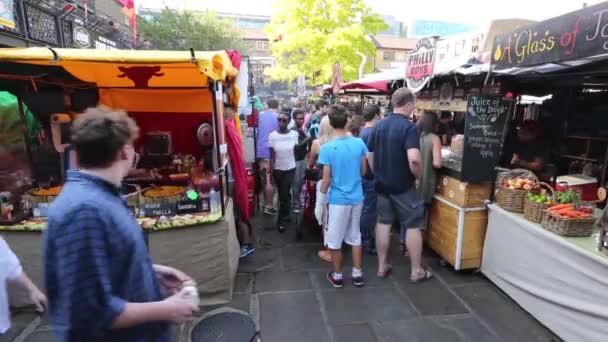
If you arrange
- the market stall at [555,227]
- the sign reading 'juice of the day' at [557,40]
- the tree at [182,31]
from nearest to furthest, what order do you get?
the sign reading 'juice of the day' at [557,40] → the market stall at [555,227] → the tree at [182,31]

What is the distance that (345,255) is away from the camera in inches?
179

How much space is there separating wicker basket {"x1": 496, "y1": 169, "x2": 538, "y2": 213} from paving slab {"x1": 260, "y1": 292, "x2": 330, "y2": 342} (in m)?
2.10

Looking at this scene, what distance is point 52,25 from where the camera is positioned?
7996mm

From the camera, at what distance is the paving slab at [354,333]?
2924 millimetres

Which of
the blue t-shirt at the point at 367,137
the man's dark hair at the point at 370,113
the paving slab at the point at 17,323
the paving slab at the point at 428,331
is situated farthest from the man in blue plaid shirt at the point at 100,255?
the man's dark hair at the point at 370,113

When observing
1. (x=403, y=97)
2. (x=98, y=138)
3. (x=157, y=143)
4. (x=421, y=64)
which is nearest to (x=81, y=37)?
(x=157, y=143)

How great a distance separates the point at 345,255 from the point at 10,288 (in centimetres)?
343

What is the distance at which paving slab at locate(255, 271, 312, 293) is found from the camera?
370 cm

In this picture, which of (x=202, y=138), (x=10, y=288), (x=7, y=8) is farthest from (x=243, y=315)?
(x=7, y=8)

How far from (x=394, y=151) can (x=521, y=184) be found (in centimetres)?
127

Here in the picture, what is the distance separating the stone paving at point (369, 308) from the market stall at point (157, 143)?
385 mm

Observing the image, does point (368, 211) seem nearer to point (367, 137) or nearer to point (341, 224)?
point (367, 137)

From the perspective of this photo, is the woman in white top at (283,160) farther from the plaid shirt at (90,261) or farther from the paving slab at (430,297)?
the plaid shirt at (90,261)

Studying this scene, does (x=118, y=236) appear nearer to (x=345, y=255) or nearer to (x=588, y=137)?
(x=345, y=255)
